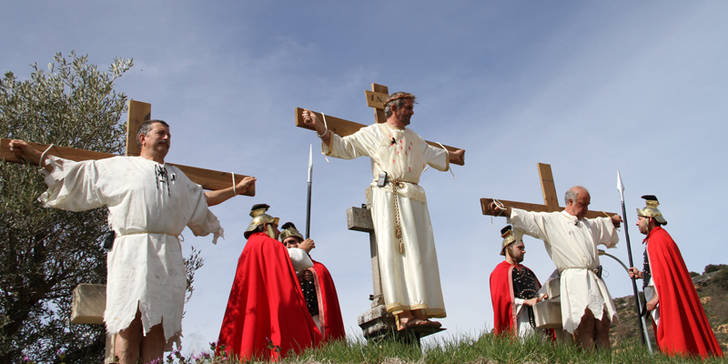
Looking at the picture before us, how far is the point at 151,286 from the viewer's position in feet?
18.2

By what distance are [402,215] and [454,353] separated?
5.81 ft

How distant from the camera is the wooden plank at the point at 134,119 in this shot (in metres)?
6.58

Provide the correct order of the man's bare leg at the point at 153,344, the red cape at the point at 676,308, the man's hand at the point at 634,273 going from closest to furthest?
the man's bare leg at the point at 153,344 → the red cape at the point at 676,308 → the man's hand at the point at 634,273

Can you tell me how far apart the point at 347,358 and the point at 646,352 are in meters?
3.07

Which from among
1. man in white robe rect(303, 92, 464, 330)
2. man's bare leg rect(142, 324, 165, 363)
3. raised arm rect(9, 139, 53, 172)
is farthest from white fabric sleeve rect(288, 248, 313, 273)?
raised arm rect(9, 139, 53, 172)

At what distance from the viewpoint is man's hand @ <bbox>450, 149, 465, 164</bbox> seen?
8.30 meters

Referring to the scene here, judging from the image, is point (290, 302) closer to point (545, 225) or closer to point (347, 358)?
point (347, 358)

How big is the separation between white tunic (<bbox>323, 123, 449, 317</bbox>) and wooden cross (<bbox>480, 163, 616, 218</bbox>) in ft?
2.82

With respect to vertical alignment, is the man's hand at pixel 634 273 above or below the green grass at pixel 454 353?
above

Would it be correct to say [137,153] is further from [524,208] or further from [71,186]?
[524,208]

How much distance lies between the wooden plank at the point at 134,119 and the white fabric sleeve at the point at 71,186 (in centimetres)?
68

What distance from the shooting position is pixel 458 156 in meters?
8.34

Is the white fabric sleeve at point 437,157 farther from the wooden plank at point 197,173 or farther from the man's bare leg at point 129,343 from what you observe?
the man's bare leg at point 129,343

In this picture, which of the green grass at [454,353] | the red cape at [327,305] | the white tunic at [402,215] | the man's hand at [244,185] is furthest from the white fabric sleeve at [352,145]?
the green grass at [454,353]
